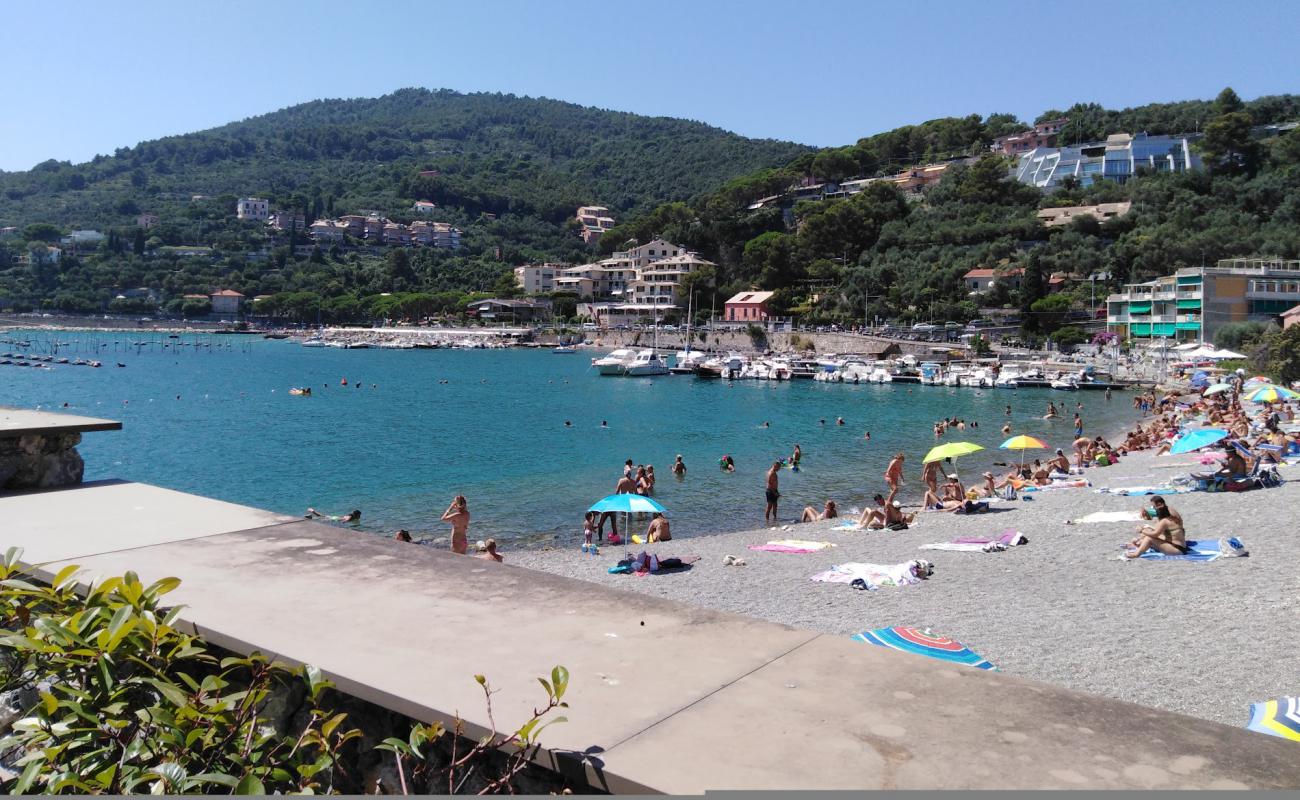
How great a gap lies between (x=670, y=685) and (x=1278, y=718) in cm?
542

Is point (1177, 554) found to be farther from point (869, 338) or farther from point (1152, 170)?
point (1152, 170)

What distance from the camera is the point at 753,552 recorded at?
15.4 m

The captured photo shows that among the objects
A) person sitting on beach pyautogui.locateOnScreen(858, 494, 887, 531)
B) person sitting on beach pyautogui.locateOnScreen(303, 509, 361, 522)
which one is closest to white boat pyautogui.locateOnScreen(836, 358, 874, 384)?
person sitting on beach pyautogui.locateOnScreen(858, 494, 887, 531)

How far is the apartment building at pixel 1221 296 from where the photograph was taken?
66750mm

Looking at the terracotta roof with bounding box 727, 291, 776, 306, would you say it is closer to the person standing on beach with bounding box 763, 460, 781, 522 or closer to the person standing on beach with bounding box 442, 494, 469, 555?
the person standing on beach with bounding box 763, 460, 781, 522

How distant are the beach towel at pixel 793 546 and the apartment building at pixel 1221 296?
64132 mm

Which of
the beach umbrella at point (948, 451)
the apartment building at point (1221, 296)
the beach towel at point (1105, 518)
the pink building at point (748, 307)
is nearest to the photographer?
the beach towel at point (1105, 518)

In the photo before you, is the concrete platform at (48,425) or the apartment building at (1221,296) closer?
the concrete platform at (48,425)

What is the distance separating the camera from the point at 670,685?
290 cm

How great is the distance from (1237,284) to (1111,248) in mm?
20522

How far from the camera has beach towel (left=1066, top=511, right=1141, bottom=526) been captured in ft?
50.9

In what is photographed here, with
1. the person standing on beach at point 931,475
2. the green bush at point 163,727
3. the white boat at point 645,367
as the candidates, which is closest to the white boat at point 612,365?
the white boat at point 645,367

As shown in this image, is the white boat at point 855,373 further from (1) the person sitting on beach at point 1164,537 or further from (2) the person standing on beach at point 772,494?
(1) the person sitting on beach at point 1164,537

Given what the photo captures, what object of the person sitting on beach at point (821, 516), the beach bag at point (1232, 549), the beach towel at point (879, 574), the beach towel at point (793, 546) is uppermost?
the beach bag at point (1232, 549)
